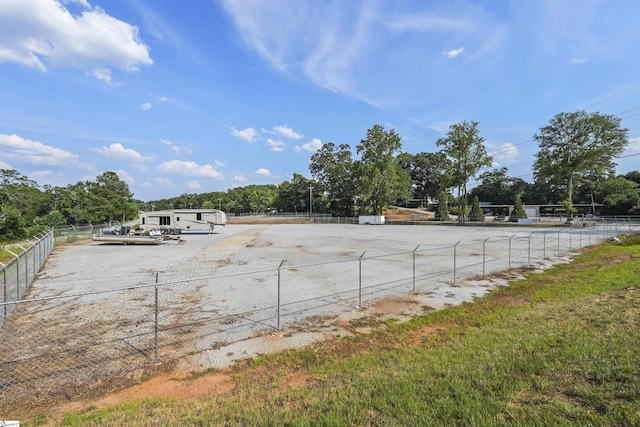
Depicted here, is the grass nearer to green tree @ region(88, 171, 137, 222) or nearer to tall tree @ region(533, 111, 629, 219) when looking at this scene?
tall tree @ region(533, 111, 629, 219)

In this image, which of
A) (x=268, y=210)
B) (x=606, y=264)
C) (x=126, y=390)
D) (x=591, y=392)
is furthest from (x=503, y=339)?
(x=268, y=210)

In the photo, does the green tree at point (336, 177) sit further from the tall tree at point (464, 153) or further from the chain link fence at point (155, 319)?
the chain link fence at point (155, 319)

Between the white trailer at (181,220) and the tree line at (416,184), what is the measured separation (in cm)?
1639

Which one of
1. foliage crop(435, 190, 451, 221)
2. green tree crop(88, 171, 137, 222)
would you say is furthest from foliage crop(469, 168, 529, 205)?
green tree crop(88, 171, 137, 222)

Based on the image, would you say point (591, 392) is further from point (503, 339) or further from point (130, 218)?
point (130, 218)

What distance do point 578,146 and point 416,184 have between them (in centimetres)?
5372

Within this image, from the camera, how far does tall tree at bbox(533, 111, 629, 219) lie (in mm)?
44031

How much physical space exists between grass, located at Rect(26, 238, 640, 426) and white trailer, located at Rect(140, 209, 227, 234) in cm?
3497

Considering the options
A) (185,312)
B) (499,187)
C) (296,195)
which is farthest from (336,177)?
(185,312)

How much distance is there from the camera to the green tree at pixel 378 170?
57.6 metres

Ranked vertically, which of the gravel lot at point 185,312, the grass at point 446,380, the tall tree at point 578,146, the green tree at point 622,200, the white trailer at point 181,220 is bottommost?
the gravel lot at point 185,312

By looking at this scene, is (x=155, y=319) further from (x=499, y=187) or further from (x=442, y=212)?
(x=499, y=187)

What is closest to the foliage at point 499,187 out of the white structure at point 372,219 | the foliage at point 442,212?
the foliage at point 442,212

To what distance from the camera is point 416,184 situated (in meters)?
98.9
